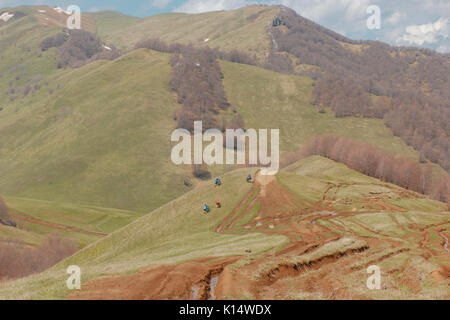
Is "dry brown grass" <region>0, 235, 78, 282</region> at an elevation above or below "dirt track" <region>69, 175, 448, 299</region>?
below

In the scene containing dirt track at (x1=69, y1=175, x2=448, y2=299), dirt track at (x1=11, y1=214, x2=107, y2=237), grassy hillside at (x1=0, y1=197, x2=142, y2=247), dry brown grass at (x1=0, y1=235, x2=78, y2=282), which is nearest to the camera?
dirt track at (x1=69, y1=175, x2=448, y2=299)

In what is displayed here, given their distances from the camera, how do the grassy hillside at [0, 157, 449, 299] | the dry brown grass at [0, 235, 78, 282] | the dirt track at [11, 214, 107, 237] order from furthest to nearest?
the dirt track at [11, 214, 107, 237], the dry brown grass at [0, 235, 78, 282], the grassy hillside at [0, 157, 449, 299]

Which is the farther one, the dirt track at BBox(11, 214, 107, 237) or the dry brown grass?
the dirt track at BBox(11, 214, 107, 237)

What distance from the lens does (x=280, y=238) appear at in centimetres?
5025

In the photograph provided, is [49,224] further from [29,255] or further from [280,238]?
[280,238]

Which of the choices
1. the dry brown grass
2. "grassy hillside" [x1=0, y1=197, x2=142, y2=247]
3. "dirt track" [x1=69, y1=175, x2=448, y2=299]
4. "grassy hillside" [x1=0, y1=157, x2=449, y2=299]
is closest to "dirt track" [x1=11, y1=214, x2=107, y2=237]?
"grassy hillside" [x1=0, y1=197, x2=142, y2=247]

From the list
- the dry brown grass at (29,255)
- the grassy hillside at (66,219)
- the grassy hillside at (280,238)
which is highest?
the grassy hillside at (280,238)

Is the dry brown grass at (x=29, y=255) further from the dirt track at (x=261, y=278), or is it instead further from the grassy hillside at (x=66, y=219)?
the dirt track at (x=261, y=278)

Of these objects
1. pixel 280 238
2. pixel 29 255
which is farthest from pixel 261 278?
pixel 29 255

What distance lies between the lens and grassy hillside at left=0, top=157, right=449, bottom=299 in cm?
2917

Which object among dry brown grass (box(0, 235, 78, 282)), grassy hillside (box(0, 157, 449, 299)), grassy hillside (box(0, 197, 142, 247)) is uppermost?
grassy hillside (box(0, 157, 449, 299))

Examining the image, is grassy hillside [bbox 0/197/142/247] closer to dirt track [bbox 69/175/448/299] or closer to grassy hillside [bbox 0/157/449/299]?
grassy hillside [bbox 0/157/449/299]

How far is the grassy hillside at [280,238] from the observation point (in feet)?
95.7

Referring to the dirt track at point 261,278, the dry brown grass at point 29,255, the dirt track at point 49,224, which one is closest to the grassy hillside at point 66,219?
the dirt track at point 49,224
